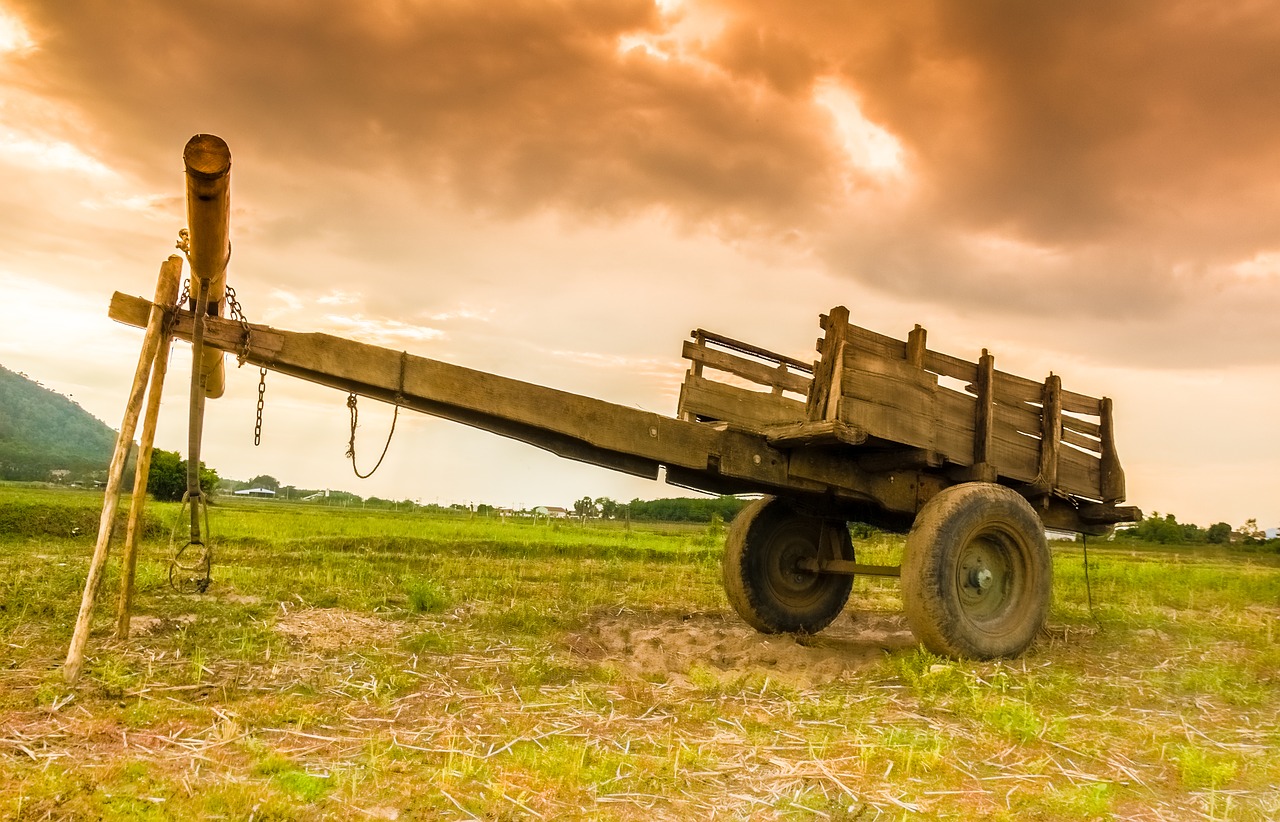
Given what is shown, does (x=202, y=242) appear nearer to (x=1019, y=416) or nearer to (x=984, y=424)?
(x=984, y=424)

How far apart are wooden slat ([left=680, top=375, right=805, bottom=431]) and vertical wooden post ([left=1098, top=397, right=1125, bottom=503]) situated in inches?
102

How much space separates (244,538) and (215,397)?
10404 millimetres

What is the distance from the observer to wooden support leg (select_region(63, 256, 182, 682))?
4.48 meters

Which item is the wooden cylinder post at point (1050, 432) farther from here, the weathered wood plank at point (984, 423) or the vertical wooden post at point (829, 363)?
the vertical wooden post at point (829, 363)

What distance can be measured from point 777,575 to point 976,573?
1.98 meters

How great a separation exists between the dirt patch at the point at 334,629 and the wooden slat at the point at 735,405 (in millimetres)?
2979

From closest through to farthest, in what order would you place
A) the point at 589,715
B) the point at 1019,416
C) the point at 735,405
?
1. the point at 589,715
2. the point at 1019,416
3. the point at 735,405

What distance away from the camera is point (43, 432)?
127 m

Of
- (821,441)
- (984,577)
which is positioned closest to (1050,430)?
(984,577)

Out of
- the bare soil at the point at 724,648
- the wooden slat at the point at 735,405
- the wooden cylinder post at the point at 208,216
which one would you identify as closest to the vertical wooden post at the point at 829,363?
the wooden slat at the point at 735,405

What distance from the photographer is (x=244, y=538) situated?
1612cm

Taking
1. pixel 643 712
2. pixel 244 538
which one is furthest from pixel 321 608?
Answer: pixel 244 538

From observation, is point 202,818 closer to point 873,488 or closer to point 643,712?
point 643,712

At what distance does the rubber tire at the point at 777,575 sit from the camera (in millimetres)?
7309
